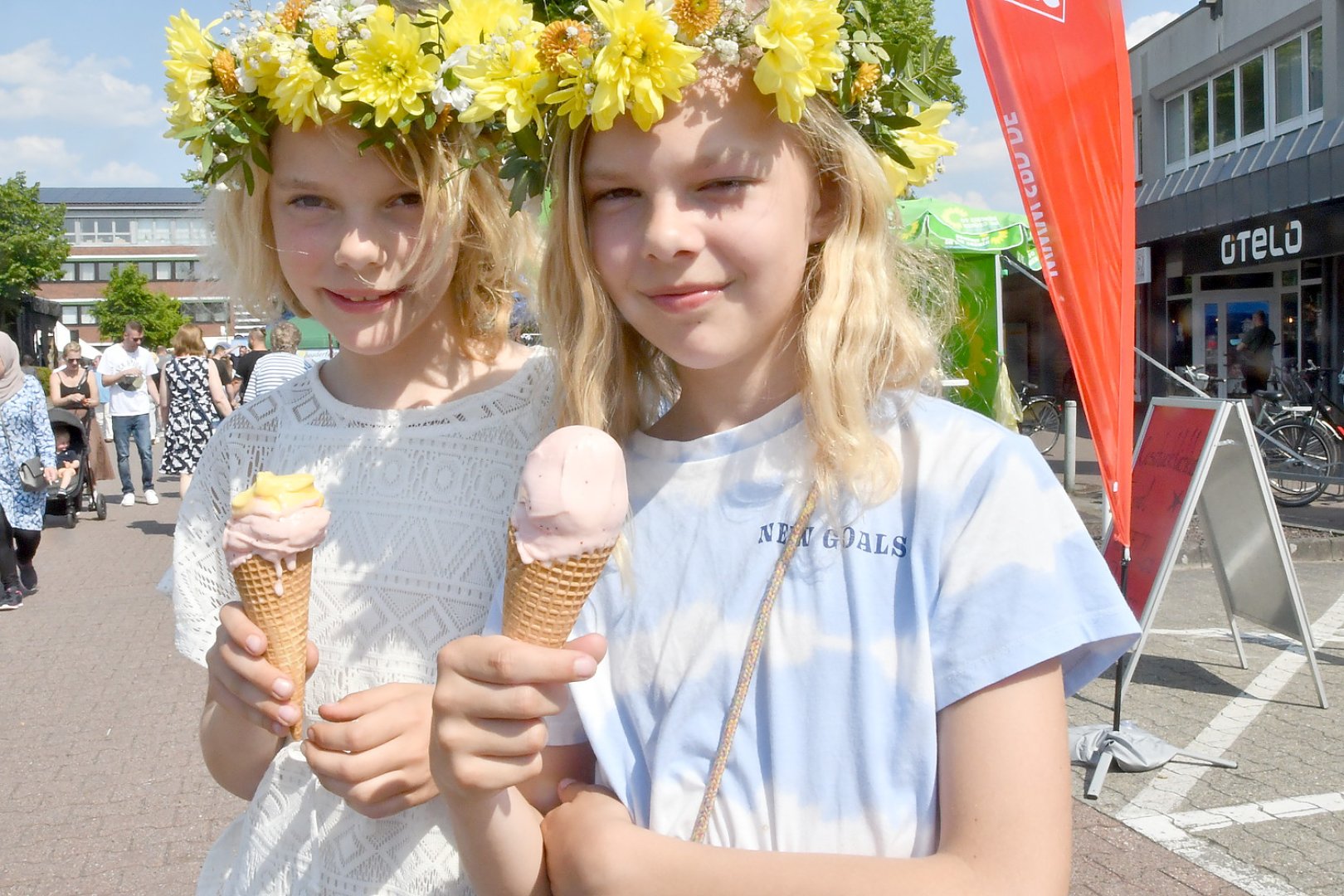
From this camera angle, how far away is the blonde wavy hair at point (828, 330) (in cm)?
147

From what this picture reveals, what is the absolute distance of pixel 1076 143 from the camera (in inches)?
164

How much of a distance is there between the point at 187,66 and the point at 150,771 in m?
4.06

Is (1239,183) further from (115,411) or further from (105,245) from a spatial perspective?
(105,245)

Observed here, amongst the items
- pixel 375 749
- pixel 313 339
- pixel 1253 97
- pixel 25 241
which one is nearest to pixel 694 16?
pixel 375 749

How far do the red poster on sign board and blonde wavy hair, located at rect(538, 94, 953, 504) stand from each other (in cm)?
390

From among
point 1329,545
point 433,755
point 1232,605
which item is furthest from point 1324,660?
point 433,755

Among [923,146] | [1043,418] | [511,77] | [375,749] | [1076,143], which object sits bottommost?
[1043,418]

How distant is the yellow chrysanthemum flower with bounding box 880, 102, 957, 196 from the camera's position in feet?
5.65

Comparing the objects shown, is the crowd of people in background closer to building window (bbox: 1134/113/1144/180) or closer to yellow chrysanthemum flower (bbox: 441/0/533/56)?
yellow chrysanthemum flower (bbox: 441/0/533/56)

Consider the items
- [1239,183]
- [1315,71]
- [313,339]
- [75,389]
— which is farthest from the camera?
[1239,183]

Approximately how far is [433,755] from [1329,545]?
32.1 feet

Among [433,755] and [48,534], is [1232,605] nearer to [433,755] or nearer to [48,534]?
[433,755]

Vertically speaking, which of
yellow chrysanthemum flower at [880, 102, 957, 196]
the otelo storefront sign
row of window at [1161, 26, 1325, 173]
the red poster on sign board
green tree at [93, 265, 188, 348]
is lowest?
the red poster on sign board

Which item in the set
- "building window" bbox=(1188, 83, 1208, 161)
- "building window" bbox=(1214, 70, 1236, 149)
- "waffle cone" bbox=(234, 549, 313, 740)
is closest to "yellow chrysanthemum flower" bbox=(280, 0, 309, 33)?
"waffle cone" bbox=(234, 549, 313, 740)
